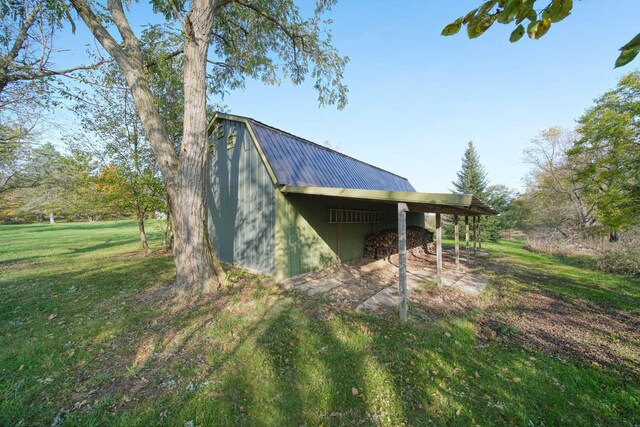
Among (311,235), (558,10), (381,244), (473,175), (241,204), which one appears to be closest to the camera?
(558,10)

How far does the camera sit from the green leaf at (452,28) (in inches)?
59.2

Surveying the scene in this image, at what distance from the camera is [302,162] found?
7953 millimetres

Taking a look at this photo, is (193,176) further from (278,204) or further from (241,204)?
(241,204)

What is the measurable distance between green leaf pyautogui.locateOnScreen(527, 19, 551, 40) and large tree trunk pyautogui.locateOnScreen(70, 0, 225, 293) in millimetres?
5660

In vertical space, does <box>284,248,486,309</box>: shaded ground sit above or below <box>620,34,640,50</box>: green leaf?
below

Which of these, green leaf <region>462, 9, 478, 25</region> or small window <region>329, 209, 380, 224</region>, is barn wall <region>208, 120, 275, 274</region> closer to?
small window <region>329, 209, 380, 224</region>

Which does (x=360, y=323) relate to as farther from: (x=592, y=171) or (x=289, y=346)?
(x=592, y=171)

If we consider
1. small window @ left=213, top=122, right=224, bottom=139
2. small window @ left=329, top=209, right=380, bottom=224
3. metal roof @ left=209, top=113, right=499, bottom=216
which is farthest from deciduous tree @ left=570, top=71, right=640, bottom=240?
small window @ left=213, top=122, right=224, bottom=139

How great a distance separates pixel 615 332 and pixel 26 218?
64427 millimetres

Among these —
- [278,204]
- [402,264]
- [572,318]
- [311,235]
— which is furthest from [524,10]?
[311,235]

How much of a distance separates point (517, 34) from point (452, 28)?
0.40 meters

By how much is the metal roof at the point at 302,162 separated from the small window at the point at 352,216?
959mm

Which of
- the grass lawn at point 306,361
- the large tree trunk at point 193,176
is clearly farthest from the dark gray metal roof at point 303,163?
the grass lawn at point 306,361

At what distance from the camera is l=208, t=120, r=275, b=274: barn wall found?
700 centimetres
